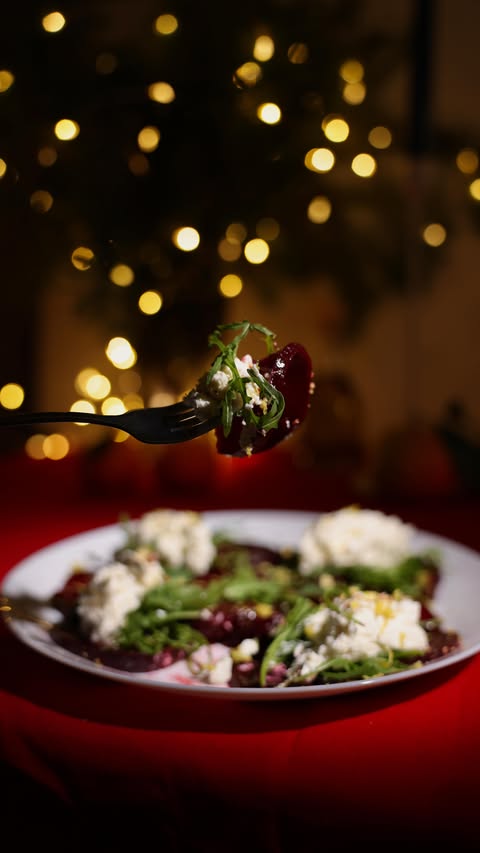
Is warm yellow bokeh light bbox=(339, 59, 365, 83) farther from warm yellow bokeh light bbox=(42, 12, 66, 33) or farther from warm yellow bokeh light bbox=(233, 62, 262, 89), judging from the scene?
warm yellow bokeh light bbox=(42, 12, 66, 33)

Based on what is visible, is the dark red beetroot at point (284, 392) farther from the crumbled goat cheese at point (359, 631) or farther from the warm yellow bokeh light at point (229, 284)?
the warm yellow bokeh light at point (229, 284)

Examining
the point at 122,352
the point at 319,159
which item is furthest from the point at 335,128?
the point at 122,352

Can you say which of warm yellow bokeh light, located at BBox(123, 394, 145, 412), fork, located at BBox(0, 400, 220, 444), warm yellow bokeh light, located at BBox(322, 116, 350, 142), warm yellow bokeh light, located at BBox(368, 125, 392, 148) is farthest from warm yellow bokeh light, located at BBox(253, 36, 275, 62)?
fork, located at BBox(0, 400, 220, 444)

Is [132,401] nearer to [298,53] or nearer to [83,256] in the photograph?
[83,256]

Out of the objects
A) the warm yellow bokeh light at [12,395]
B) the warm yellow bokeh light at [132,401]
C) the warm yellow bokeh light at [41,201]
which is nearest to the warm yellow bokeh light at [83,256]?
the warm yellow bokeh light at [41,201]

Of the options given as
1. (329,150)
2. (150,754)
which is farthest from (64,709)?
(329,150)

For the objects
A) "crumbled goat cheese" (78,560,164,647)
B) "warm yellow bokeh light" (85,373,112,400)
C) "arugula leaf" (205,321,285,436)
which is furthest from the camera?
"warm yellow bokeh light" (85,373,112,400)
